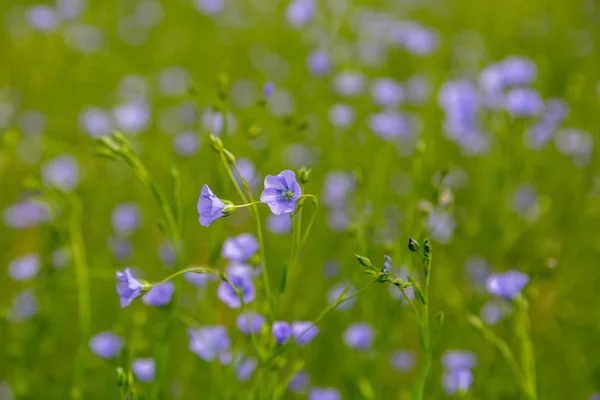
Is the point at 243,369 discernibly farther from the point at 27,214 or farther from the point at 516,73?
the point at 516,73

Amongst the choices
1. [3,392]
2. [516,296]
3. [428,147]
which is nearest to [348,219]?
[428,147]

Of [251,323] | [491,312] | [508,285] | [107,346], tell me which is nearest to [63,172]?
[107,346]

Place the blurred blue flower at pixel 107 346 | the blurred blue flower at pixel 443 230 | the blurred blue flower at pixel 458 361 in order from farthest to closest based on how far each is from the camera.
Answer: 1. the blurred blue flower at pixel 443 230
2. the blurred blue flower at pixel 458 361
3. the blurred blue flower at pixel 107 346

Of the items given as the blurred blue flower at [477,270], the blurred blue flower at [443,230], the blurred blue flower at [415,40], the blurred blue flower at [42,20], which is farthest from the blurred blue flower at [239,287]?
the blurred blue flower at [42,20]

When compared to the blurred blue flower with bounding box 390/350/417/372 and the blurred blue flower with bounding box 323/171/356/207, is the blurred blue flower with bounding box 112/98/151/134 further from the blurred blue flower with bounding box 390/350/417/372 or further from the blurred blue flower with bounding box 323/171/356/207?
the blurred blue flower with bounding box 390/350/417/372

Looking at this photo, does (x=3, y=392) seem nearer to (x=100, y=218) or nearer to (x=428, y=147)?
(x=100, y=218)

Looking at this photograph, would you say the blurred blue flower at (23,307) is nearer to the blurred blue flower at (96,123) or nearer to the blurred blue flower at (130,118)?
the blurred blue flower at (96,123)
